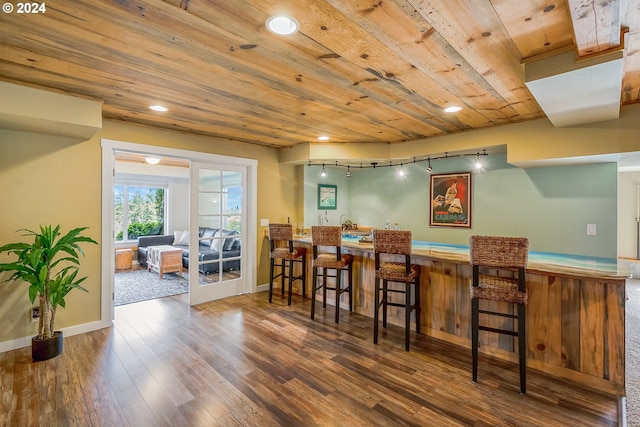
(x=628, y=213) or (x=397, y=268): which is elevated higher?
(x=628, y=213)

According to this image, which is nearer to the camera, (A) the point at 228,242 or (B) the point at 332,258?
(B) the point at 332,258

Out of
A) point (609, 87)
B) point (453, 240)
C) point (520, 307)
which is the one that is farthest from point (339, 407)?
point (453, 240)

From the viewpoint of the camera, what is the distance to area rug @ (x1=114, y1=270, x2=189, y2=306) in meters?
4.57

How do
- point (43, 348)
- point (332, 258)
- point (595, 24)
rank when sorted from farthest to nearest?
point (332, 258) < point (43, 348) < point (595, 24)

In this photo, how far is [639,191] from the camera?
19.3 feet

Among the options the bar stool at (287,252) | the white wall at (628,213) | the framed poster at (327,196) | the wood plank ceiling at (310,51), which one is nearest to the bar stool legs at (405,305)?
the bar stool at (287,252)

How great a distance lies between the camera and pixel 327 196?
18.9ft

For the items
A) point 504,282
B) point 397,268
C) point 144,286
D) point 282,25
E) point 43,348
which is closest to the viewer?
point 282,25

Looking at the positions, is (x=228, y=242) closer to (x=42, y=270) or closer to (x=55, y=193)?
(x=55, y=193)

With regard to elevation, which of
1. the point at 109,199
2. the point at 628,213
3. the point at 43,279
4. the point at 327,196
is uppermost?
the point at 327,196

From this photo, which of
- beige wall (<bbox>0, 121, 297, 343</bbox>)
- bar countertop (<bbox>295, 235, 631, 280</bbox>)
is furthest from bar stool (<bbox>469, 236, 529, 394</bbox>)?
beige wall (<bbox>0, 121, 297, 343</bbox>)

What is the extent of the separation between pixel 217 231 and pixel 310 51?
10.7 ft

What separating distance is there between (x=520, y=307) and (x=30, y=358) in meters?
4.18

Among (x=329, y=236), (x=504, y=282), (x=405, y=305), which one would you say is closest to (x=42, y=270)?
(x=329, y=236)
